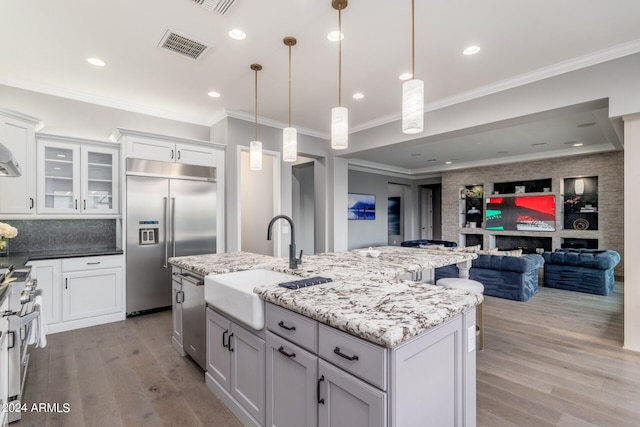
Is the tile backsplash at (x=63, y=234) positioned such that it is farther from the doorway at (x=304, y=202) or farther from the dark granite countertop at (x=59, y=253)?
the doorway at (x=304, y=202)

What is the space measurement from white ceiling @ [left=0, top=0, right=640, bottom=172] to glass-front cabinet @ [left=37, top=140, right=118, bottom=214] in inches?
29.3

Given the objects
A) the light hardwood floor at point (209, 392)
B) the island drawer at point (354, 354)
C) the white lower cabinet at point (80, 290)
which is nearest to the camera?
the island drawer at point (354, 354)

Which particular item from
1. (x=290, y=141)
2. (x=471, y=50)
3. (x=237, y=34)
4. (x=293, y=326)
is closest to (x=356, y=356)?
(x=293, y=326)

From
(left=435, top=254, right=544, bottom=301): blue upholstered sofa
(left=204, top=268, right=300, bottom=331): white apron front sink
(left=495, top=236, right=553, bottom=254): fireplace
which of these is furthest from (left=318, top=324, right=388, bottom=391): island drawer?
(left=495, top=236, right=553, bottom=254): fireplace

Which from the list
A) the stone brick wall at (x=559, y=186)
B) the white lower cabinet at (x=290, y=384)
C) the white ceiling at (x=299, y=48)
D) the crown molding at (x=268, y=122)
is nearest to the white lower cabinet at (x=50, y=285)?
the white ceiling at (x=299, y=48)

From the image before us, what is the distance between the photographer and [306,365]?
1.37 metres

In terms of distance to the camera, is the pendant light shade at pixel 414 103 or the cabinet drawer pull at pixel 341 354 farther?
the pendant light shade at pixel 414 103

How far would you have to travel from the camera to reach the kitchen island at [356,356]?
110 centimetres

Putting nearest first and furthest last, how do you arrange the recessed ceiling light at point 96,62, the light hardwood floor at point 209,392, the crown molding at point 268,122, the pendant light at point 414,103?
the pendant light at point 414,103, the light hardwood floor at point 209,392, the recessed ceiling light at point 96,62, the crown molding at point 268,122

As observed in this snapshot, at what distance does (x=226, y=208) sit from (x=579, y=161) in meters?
7.81

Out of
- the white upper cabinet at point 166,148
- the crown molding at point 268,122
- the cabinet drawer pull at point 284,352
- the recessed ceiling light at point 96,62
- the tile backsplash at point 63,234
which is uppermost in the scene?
the recessed ceiling light at point 96,62

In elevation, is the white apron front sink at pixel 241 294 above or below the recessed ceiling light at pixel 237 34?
below

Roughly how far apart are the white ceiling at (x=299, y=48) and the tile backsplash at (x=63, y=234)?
5.26ft

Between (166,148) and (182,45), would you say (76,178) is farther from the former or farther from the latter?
(182,45)
